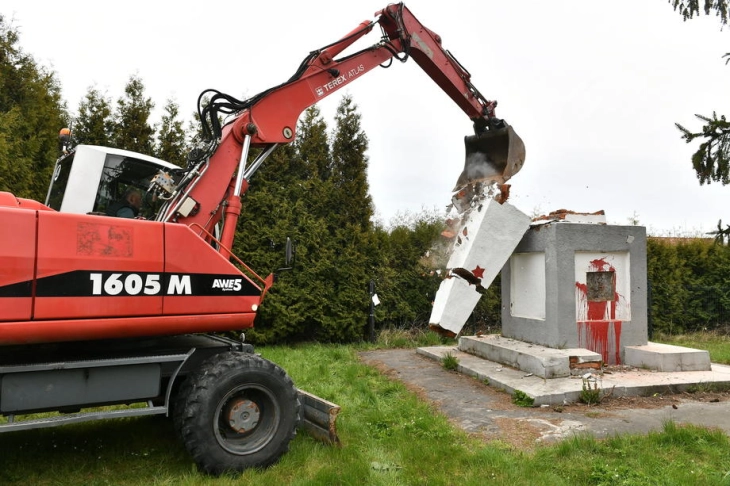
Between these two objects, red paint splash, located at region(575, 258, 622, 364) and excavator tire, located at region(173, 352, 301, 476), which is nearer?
excavator tire, located at region(173, 352, 301, 476)

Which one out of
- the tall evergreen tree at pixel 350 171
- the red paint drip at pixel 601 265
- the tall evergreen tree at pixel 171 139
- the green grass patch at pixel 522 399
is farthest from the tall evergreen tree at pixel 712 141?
the tall evergreen tree at pixel 171 139

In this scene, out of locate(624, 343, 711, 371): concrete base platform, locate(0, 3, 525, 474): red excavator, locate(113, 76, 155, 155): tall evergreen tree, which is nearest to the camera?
locate(0, 3, 525, 474): red excavator

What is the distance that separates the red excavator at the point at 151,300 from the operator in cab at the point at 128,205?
0.04 ft

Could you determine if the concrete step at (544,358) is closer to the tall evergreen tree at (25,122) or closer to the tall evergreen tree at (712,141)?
the tall evergreen tree at (712,141)

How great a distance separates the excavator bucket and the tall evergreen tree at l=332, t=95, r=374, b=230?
10.4 feet

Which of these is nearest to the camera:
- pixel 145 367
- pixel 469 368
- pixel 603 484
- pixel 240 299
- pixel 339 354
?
pixel 603 484

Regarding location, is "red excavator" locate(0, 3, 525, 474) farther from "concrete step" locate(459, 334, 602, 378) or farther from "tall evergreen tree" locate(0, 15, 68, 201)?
"tall evergreen tree" locate(0, 15, 68, 201)

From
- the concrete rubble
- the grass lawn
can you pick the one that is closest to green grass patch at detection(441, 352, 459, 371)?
the concrete rubble

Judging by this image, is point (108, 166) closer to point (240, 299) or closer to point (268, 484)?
point (240, 299)

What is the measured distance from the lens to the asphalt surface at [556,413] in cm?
463

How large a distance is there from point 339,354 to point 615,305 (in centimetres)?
447

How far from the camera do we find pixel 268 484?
11.5 ft

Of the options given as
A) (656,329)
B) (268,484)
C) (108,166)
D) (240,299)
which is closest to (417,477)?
(268,484)

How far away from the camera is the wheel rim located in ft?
12.3
